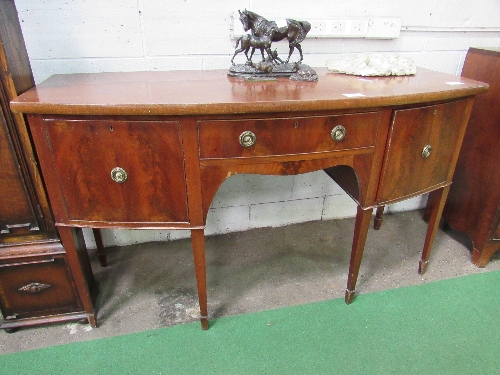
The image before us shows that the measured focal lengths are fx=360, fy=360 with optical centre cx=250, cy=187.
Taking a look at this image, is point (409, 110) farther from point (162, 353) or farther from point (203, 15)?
point (162, 353)

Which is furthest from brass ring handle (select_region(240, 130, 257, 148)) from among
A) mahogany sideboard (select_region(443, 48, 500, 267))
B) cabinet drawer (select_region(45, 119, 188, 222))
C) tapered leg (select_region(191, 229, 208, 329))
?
mahogany sideboard (select_region(443, 48, 500, 267))

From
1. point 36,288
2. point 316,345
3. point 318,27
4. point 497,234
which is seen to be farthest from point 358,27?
point 36,288

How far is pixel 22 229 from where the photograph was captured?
1.20 meters

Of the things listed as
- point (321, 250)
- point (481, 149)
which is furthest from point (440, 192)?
point (321, 250)

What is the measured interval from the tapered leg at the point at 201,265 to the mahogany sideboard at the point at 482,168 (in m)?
1.32

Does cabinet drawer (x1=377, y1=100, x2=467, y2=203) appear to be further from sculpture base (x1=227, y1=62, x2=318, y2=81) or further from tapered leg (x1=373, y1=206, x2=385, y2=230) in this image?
tapered leg (x1=373, y1=206, x2=385, y2=230)

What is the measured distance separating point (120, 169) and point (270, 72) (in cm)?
65

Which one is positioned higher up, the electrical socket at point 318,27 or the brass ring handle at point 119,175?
the electrical socket at point 318,27

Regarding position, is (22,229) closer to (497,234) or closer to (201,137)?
(201,137)

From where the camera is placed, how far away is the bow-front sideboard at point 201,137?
990 millimetres

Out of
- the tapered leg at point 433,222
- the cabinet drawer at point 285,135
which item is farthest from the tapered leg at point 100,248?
the tapered leg at point 433,222

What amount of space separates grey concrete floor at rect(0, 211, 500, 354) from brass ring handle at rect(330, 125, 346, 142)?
75 cm

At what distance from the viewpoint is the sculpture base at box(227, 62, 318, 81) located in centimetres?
130

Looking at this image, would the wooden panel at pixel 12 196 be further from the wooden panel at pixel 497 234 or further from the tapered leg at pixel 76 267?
the wooden panel at pixel 497 234
